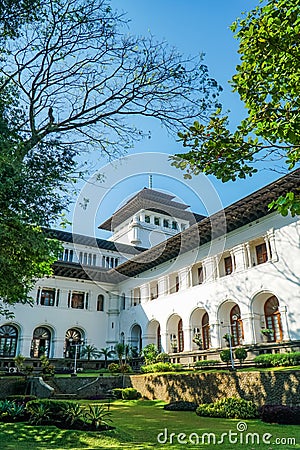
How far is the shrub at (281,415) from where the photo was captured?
10.6m

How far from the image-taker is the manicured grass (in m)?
7.75

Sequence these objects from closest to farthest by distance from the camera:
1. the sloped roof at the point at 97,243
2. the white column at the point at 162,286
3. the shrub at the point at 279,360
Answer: the shrub at the point at 279,360 → the white column at the point at 162,286 → the sloped roof at the point at 97,243

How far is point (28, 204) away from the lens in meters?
10.6

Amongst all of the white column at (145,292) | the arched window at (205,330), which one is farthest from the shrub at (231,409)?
the white column at (145,292)

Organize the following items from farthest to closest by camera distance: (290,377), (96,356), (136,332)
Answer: (136,332) → (96,356) → (290,377)

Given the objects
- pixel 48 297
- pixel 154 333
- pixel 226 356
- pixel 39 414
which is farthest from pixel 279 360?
pixel 48 297

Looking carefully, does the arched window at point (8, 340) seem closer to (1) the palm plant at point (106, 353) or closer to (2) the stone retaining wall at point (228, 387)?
(1) the palm plant at point (106, 353)

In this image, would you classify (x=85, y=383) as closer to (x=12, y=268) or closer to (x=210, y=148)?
(x=12, y=268)

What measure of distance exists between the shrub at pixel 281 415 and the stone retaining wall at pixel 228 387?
5.13 feet

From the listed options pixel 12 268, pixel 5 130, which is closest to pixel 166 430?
pixel 12 268

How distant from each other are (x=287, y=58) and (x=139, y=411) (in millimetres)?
13223

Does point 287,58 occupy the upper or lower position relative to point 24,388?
upper

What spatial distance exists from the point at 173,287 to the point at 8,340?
13.9m

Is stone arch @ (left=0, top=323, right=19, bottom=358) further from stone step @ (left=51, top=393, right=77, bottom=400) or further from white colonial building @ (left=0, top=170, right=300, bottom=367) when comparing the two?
stone step @ (left=51, top=393, right=77, bottom=400)
